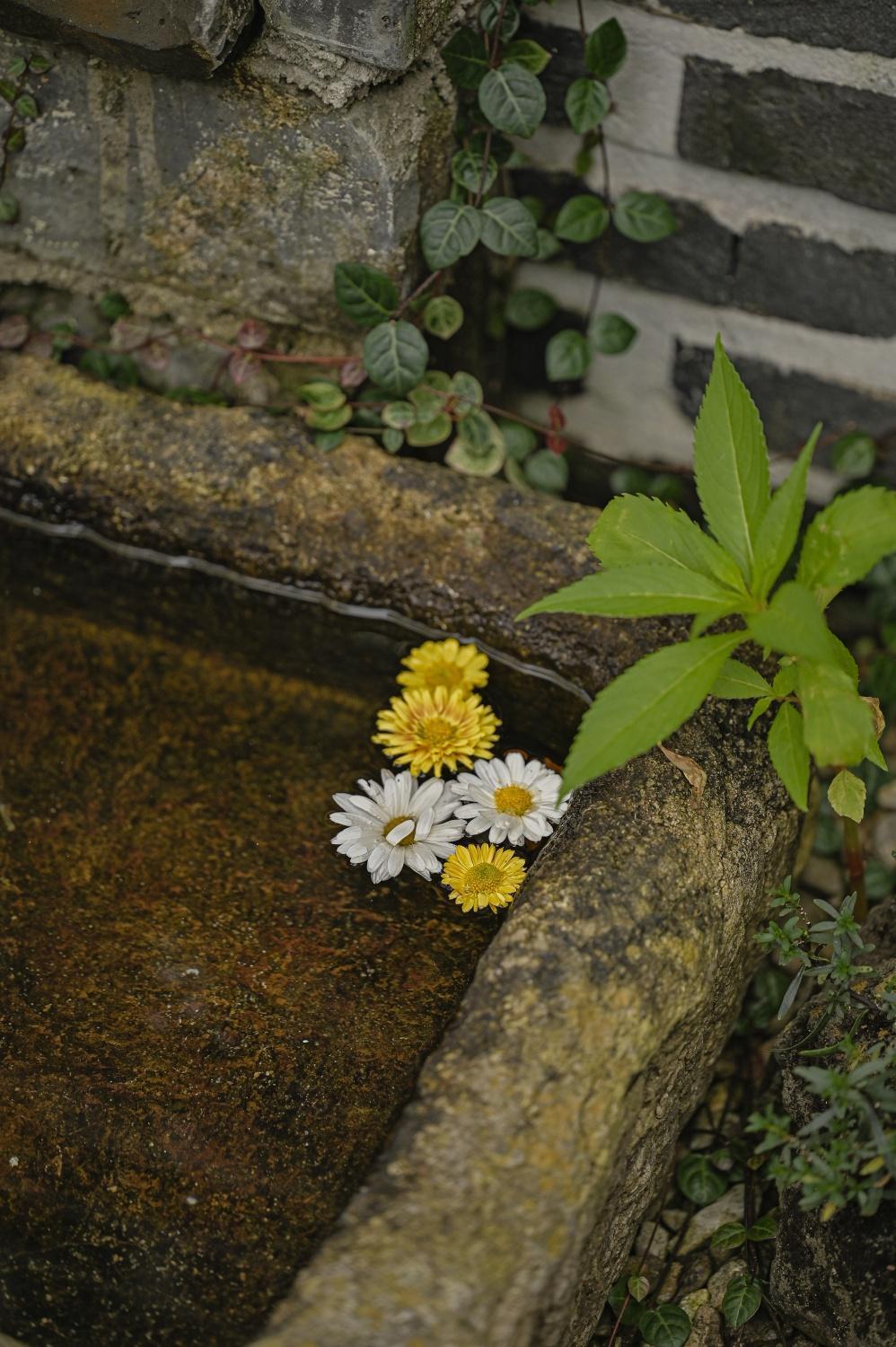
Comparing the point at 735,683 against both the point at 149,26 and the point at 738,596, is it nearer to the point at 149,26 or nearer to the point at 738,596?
the point at 738,596

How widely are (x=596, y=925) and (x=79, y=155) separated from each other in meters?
1.43

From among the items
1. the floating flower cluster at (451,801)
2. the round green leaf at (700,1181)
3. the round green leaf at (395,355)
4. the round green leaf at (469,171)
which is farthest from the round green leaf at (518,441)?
the round green leaf at (700,1181)

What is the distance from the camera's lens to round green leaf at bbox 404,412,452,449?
2096 mm

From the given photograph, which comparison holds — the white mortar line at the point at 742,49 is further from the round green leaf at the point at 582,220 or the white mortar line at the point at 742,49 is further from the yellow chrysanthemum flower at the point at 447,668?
the yellow chrysanthemum flower at the point at 447,668

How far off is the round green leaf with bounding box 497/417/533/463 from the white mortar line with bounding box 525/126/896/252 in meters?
0.42

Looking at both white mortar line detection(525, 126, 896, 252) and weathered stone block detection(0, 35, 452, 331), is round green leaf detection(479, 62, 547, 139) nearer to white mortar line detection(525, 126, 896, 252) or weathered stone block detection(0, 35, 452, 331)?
weathered stone block detection(0, 35, 452, 331)

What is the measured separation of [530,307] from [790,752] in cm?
111

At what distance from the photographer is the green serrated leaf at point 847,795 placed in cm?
165

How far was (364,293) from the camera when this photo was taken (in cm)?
197

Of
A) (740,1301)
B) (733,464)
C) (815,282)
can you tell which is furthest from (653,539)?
(740,1301)

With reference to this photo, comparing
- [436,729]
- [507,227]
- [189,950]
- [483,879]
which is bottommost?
[189,950]

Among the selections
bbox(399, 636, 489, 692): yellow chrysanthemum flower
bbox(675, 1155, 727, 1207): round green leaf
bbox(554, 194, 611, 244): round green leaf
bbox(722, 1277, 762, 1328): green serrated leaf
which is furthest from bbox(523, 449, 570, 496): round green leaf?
bbox(722, 1277, 762, 1328): green serrated leaf

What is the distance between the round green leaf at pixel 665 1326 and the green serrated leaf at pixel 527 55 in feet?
5.60

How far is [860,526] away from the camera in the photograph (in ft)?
4.73
